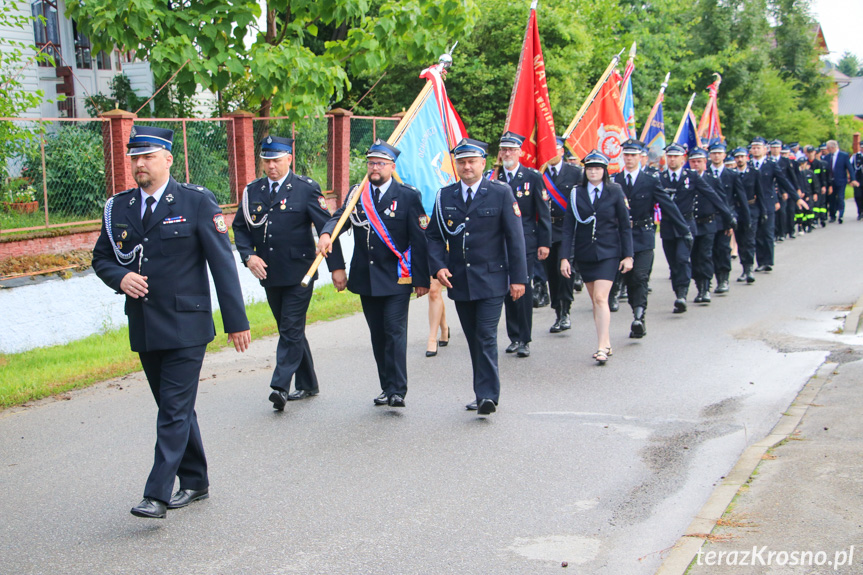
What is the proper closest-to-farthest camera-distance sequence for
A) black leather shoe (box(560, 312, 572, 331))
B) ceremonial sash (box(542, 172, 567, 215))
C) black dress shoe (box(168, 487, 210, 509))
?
black dress shoe (box(168, 487, 210, 509)), black leather shoe (box(560, 312, 572, 331)), ceremonial sash (box(542, 172, 567, 215))

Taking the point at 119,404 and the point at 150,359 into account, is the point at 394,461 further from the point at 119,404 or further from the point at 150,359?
the point at 119,404

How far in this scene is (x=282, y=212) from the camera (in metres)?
7.61

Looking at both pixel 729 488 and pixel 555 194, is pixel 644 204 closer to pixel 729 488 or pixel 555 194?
pixel 555 194

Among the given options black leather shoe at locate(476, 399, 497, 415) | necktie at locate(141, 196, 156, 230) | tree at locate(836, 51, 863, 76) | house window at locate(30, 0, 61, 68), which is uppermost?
tree at locate(836, 51, 863, 76)

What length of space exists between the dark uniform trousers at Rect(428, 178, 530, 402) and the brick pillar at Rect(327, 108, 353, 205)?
914 cm

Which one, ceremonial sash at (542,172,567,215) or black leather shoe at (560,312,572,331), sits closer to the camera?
black leather shoe at (560,312,572,331)

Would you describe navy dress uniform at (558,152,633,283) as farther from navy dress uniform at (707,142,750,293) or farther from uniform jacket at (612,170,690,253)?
navy dress uniform at (707,142,750,293)

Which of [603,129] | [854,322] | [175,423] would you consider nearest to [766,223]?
[603,129]

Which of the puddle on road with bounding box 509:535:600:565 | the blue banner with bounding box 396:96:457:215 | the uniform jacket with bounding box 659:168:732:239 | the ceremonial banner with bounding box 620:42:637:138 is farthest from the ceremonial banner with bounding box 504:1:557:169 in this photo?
the puddle on road with bounding box 509:535:600:565

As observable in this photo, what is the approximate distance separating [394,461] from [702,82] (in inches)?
1285

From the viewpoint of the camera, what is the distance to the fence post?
1442 cm

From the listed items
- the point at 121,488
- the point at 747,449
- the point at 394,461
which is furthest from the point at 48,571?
the point at 747,449

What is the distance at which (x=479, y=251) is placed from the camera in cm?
747

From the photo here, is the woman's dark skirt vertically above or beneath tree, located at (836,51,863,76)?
beneath
